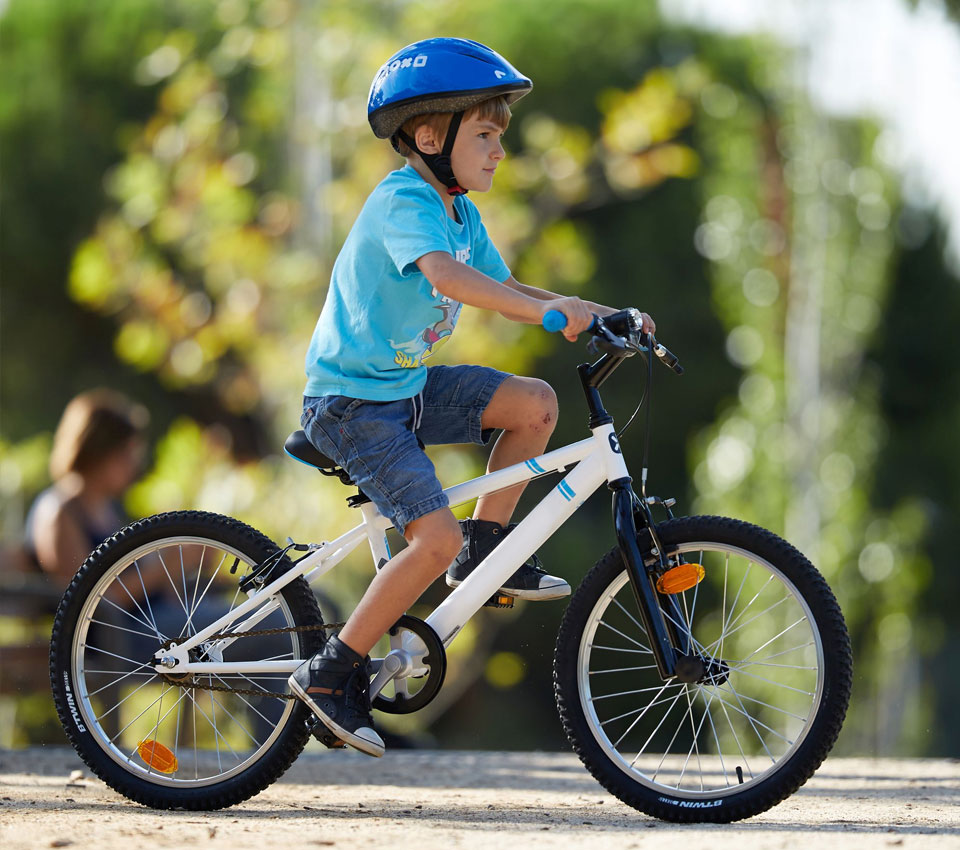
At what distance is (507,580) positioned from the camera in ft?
11.2

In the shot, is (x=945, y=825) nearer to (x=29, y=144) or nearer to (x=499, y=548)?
(x=499, y=548)

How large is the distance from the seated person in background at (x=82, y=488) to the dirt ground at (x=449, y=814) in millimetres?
1226

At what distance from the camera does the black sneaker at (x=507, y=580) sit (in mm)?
3400

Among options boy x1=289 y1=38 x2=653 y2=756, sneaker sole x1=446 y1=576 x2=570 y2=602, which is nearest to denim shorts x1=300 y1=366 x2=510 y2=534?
boy x1=289 y1=38 x2=653 y2=756

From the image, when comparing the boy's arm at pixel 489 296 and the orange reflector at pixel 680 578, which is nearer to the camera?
the boy's arm at pixel 489 296

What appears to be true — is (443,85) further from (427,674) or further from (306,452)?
(427,674)

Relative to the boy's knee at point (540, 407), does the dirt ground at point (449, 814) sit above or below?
below

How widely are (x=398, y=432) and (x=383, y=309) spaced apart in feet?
1.01

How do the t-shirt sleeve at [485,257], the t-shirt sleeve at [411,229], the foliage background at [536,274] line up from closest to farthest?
1. the t-shirt sleeve at [411,229]
2. the t-shirt sleeve at [485,257]
3. the foliage background at [536,274]

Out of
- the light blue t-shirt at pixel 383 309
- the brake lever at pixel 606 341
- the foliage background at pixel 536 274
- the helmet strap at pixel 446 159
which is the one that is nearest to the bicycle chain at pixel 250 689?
the light blue t-shirt at pixel 383 309

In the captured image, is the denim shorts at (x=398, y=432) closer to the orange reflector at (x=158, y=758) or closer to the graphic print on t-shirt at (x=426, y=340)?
the graphic print on t-shirt at (x=426, y=340)

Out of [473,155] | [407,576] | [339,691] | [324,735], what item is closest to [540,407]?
[407,576]

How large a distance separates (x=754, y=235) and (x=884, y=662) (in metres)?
4.43

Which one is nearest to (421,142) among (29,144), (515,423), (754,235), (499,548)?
(515,423)
